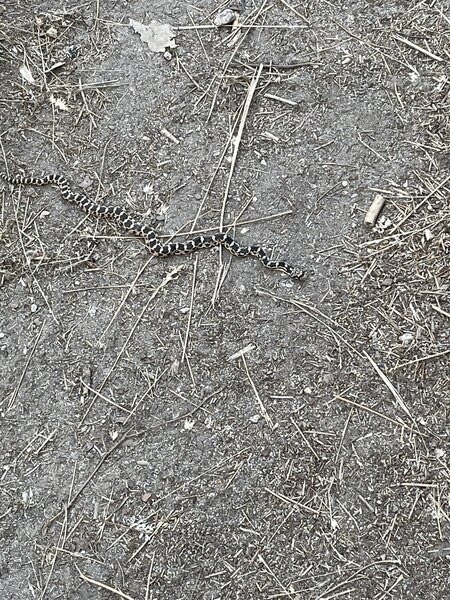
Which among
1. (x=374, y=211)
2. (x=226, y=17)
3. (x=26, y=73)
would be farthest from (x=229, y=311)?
(x=26, y=73)

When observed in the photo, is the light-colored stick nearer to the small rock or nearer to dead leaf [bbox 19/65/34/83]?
the small rock

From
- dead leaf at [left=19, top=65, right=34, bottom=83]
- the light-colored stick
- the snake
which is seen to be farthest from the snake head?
dead leaf at [left=19, top=65, right=34, bottom=83]

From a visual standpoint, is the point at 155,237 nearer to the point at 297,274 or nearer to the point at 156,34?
the point at 297,274

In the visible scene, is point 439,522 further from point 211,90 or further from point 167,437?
point 211,90

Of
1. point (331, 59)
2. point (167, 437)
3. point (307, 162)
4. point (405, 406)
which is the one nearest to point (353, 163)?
point (307, 162)

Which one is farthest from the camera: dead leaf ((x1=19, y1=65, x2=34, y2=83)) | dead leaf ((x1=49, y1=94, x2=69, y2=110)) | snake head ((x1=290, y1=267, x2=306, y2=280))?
dead leaf ((x1=19, y1=65, x2=34, y2=83))

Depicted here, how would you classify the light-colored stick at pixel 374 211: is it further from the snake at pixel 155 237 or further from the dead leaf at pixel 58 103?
the dead leaf at pixel 58 103

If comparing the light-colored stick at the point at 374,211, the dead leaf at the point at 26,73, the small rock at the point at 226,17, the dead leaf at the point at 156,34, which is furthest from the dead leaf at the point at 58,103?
the light-colored stick at the point at 374,211
